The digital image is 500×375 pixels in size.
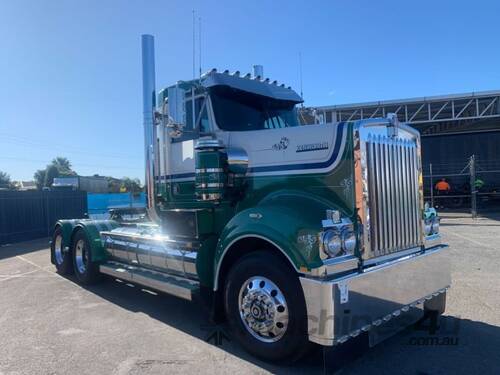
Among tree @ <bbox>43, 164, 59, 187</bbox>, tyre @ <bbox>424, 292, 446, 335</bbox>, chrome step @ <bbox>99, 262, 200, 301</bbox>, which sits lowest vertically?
tyre @ <bbox>424, 292, 446, 335</bbox>

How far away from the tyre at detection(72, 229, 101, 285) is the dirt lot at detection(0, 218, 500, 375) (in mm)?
197

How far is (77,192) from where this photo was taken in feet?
60.5

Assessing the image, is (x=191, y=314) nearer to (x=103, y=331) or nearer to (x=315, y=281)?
(x=103, y=331)

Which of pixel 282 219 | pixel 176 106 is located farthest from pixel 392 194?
pixel 176 106

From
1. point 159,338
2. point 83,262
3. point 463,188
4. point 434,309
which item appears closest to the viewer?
point 159,338

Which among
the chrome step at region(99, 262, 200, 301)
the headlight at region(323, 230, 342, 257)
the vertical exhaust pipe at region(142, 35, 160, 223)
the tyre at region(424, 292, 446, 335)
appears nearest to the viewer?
the headlight at region(323, 230, 342, 257)

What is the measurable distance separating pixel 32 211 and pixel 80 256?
9.02 metres

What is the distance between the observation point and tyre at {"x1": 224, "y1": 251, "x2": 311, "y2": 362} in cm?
373

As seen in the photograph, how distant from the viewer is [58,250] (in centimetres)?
864

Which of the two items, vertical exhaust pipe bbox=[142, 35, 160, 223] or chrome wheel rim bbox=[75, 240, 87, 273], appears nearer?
vertical exhaust pipe bbox=[142, 35, 160, 223]

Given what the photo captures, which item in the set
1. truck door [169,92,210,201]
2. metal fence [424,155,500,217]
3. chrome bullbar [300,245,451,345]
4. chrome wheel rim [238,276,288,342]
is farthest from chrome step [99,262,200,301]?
metal fence [424,155,500,217]

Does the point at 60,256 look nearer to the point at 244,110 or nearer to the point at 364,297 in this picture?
the point at 244,110

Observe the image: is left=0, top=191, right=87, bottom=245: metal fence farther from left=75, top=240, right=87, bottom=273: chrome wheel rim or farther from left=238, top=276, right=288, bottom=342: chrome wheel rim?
left=238, top=276, right=288, bottom=342: chrome wheel rim

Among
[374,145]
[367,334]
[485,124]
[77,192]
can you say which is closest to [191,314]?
[367,334]
